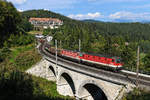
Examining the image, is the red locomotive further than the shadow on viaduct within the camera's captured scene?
Yes

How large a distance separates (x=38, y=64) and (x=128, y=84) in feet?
89.3

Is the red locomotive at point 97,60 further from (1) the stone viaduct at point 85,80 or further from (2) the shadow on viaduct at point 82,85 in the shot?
(2) the shadow on viaduct at point 82,85

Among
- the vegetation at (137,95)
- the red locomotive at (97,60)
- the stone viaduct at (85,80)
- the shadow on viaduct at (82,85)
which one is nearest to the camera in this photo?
the vegetation at (137,95)

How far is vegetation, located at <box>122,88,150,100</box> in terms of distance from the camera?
17516 mm

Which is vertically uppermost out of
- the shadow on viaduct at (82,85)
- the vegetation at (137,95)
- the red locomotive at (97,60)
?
the red locomotive at (97,60)

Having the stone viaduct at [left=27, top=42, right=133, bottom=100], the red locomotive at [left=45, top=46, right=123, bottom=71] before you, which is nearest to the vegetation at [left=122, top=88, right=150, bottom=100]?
the stone viaduct at [left=27, top=42, right=133, bottom=100]

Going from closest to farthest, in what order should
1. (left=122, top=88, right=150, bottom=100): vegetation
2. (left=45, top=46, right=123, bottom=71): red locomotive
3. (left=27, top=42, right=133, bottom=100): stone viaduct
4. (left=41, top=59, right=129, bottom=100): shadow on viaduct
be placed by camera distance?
(left=122, top=88, right=150, bottom=100): vegetation → (left=27, top=42, right=133, bottom=100): stone viaduct → (left=41, top=59, right=129, bottom=100): shadow on viaduct → (left=45, top=46, right=123, bottom=71): red locomotive

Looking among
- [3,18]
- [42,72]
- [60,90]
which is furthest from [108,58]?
[3,18]

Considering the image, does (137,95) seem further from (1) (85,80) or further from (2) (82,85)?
(2) (82,85)

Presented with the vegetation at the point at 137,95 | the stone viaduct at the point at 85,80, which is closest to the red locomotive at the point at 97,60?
the stone viaduct at the point at 85,80

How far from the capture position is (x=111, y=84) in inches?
863

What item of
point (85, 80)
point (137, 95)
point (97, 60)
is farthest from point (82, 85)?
point (137, 95)

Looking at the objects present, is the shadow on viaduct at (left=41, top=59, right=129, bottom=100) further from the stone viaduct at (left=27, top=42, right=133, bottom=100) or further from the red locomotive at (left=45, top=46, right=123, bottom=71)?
the red locomotive at (left=45, top=46, right=123, bottom=71)

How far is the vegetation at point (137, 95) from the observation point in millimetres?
17516
